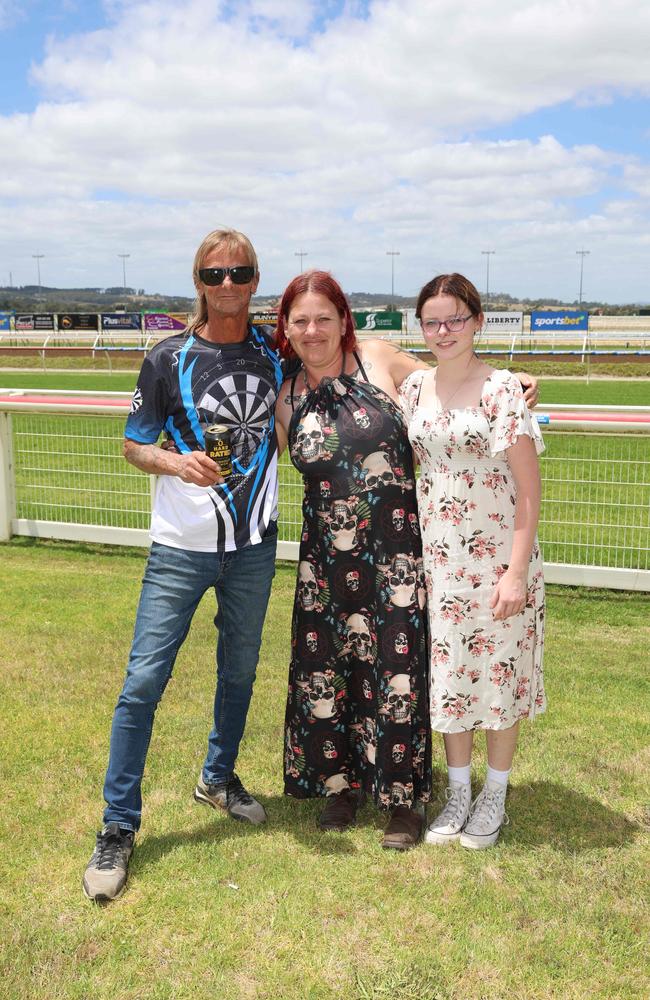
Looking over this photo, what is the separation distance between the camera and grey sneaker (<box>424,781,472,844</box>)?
10.3 ft

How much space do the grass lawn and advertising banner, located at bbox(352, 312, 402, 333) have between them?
44.2 metres

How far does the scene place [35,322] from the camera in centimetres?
5512

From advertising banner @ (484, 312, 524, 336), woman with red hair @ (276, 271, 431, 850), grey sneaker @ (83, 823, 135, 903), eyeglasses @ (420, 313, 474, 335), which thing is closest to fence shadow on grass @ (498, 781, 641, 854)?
woman with red hair @ (276, 271, 431, 850)

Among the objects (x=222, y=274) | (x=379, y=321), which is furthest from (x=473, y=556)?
(x=379, y=321)

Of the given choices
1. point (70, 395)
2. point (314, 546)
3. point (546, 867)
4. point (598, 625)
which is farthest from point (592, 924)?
point (70, 395)

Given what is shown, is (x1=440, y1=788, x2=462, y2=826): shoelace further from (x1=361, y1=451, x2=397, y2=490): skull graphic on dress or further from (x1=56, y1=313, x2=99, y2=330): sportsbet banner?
(x1=56, y1=313, x2=99, y2=330): sportsbet banner

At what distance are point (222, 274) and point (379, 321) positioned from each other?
46137 millimetres

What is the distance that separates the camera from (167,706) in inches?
168

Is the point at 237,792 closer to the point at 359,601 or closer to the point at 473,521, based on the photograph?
the point at 359,601

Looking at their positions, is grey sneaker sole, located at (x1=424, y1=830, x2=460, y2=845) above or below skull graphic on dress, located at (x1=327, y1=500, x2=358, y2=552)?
below

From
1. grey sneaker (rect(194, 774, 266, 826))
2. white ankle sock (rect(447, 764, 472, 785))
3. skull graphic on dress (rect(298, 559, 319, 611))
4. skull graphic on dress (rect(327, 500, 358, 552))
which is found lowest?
grey sneaker (rect(194, 774, 266, 826))

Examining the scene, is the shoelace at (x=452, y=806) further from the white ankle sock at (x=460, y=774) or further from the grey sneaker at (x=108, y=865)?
the grey sneaker at (x=108, y=865)

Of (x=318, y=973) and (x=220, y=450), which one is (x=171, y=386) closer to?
(x=220, y=450)

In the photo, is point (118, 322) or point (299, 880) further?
point (118, 322)
